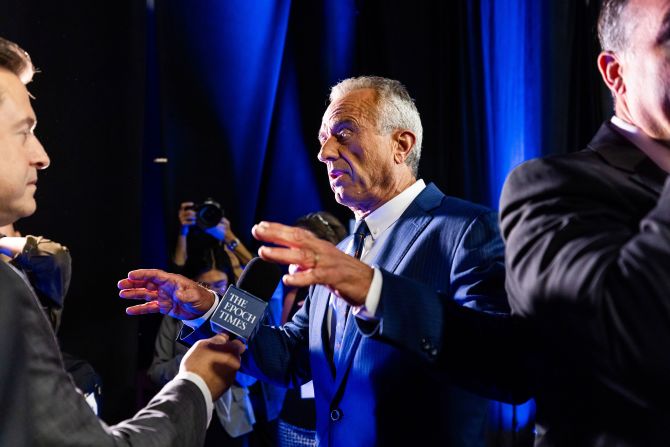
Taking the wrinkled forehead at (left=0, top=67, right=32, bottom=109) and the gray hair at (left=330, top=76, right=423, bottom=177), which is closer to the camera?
the wrinkled forehead at (left=0, top=67, right=32, bottom=109)

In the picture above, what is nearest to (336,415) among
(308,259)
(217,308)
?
(217,308)

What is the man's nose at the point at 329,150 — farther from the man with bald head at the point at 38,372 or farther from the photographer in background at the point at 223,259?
the photographer in background at the point at 223,259

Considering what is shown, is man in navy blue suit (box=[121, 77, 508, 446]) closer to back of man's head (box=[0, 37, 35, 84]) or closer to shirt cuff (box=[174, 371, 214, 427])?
shirt cuff (box=[174, 371, 214, 427])

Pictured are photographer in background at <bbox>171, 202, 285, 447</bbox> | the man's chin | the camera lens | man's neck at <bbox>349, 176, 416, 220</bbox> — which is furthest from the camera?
the camera lens

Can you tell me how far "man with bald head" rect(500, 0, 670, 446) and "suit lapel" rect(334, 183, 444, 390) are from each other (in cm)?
58

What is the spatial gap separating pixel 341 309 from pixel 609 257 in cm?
92

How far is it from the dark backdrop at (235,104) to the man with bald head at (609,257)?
2.38m

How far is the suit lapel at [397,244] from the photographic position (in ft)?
5.33

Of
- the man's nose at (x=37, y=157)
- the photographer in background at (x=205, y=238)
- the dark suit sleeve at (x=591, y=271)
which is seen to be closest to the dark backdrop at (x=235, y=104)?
the photographer in background at (x=205, y=238)

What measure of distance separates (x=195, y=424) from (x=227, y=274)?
2.54m

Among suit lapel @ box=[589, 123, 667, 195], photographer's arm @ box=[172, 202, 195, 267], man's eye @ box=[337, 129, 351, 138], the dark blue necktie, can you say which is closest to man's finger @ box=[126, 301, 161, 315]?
the dark blue necktie

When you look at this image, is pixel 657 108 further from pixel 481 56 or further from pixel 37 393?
pixel 481 56

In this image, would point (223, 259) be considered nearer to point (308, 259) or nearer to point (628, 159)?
point (308, 259)

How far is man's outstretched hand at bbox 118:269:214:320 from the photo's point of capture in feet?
5.08
